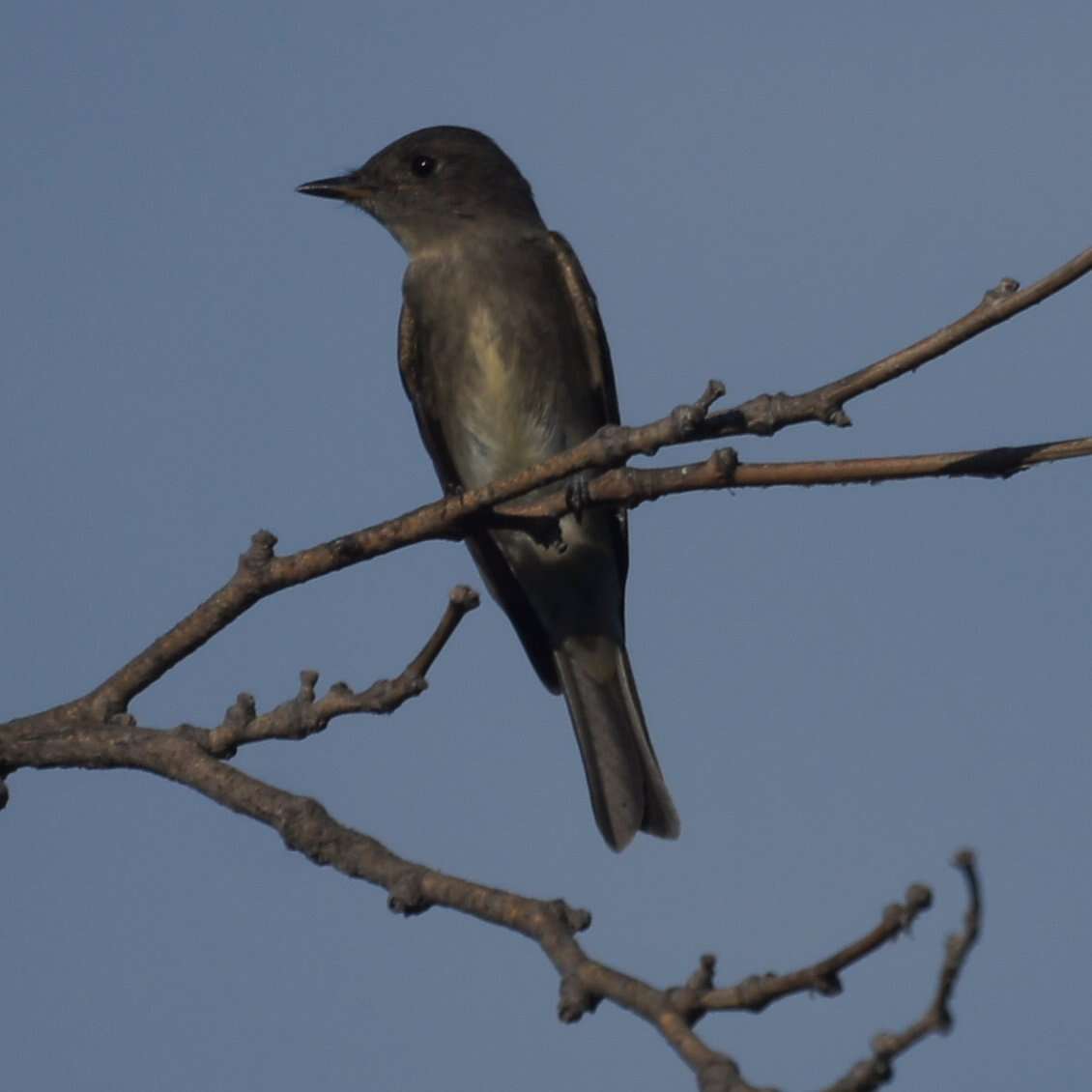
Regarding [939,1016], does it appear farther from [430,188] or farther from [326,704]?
[430,188]

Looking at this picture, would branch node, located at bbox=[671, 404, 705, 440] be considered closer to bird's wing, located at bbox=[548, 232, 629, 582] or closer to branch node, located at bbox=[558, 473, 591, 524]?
branch node, located at bbox=[558, 473, 591, 524]

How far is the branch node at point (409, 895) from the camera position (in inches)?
119

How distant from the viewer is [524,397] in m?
6.88

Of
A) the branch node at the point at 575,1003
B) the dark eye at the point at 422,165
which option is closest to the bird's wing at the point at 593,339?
the dark eye at the point at 422,165

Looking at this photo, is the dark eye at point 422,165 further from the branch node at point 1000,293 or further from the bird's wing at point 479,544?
the branch node at point 1000,293

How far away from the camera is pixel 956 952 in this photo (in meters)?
2.13

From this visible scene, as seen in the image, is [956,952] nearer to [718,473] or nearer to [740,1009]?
[740,1009]

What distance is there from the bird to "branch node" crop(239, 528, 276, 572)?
291 centimetres

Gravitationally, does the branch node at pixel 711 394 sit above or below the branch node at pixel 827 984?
above

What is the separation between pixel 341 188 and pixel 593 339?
1218 mm

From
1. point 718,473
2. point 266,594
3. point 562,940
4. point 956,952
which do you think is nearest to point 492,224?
point 266,594

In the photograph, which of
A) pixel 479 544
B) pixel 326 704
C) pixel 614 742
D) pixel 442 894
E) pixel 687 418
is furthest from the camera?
pixel 479 544

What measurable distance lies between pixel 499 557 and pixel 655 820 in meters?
1.41

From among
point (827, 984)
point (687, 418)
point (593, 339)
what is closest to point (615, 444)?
point (687, 418)
